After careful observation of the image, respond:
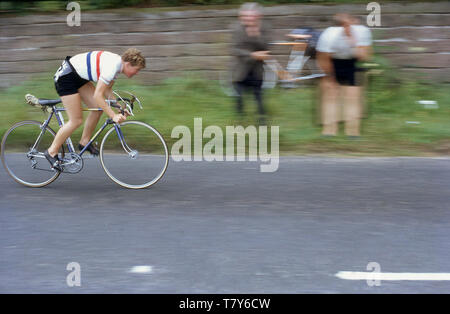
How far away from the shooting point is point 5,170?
7.12 m

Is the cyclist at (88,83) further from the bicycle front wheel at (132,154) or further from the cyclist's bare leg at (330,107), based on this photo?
the cyclist's bare leg at (330,107)

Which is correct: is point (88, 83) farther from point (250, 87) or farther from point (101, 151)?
point (250, 87)

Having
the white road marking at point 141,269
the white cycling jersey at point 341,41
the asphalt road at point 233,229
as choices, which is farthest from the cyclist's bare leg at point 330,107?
the white road marking at point 141,269

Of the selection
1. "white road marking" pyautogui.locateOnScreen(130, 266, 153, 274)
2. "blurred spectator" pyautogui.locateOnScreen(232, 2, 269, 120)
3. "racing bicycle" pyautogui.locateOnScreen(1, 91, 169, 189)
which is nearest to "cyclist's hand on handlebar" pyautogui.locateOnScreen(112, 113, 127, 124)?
"racing bicycle" pyautogui.locateOnScreen(1, 91, 169, 189)

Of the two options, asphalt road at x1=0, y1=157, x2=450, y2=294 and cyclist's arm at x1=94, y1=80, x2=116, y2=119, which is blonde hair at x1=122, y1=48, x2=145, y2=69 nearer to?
cyclist's arm at x1=94, y1=80, x2=116, y2=119

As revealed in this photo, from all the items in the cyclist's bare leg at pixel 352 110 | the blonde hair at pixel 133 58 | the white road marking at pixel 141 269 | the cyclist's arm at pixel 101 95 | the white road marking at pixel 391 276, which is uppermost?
the blonde hair at pixel 133 58

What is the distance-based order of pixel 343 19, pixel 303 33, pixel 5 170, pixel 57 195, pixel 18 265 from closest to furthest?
pixel 18 265
pixel 57 195
pixel 5 170
pixel 343 19
pixel 303 33

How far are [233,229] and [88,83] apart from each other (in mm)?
2387

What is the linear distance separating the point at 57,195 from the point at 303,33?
535 cm

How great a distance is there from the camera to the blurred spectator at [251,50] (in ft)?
27.5

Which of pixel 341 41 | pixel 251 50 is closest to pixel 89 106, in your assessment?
pixel 251 50

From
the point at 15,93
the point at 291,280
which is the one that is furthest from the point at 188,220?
the point at 15,93

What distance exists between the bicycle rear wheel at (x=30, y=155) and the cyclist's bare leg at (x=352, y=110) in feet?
13.3

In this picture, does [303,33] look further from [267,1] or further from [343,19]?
[343,19]
